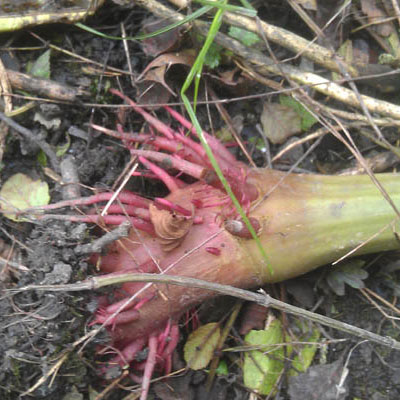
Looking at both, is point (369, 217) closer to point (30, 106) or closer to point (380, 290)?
point (380, 290)

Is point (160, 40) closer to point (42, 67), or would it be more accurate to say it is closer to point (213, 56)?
point (213, 56)

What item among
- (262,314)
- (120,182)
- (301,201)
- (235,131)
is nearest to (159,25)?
(235,131)

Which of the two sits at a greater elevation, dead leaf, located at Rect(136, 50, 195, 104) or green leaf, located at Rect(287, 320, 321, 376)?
dead leaf, located at Rect(136, 50, 195, 104)

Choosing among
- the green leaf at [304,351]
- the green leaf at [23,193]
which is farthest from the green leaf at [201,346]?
the green leaf at [23,193]

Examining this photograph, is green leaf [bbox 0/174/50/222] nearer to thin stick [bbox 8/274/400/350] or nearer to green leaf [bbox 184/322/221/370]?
thin stick [bbox 8/274/400/350]

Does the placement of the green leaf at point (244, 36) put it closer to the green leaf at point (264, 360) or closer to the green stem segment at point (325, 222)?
the green stem segment at point (325, 222)

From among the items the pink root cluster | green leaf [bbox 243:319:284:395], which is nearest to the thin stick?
the pink root cluster

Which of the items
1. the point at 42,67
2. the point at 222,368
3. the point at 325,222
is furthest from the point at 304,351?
the point at 42,67
